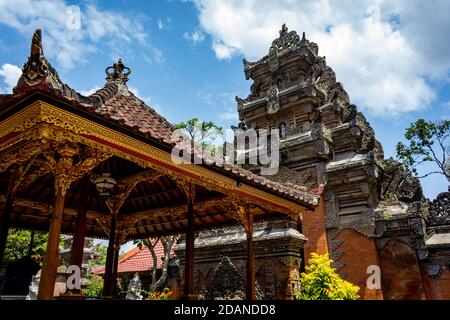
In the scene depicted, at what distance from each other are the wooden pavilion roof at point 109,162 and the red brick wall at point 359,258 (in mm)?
5651

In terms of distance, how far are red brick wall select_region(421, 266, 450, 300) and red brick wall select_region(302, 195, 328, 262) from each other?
3657 millimetres

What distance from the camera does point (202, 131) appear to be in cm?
2184

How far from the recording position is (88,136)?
4863mm

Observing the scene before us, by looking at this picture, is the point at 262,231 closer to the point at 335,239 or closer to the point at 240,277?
the point at 240,277

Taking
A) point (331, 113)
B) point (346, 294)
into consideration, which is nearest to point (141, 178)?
point (346, 294)

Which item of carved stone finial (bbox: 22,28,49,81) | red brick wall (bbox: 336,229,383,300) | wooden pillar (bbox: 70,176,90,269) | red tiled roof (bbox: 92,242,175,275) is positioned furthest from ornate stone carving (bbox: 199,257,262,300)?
carved stone finial (bbox: 22,28,49,81)

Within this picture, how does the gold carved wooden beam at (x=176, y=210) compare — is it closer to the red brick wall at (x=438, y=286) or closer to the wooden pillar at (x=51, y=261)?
the wooden pillar at (x=51, y=261)

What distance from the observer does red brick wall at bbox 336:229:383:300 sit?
13180 mm

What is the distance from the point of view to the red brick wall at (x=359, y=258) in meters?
13.2

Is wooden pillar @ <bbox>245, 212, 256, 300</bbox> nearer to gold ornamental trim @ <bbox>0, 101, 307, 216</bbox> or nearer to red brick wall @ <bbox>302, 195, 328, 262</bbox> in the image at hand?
gold ornamental trim @ <bbox>0, 101, 307, 216</bbox>

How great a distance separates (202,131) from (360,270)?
12315 millimetres

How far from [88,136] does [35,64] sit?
3.77 ft

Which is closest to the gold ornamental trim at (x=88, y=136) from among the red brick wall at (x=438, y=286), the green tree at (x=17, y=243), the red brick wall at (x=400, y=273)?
the red brick wall at (x=400, y=273)

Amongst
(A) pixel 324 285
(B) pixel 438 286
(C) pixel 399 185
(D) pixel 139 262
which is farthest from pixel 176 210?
(D) pixel 139 262
